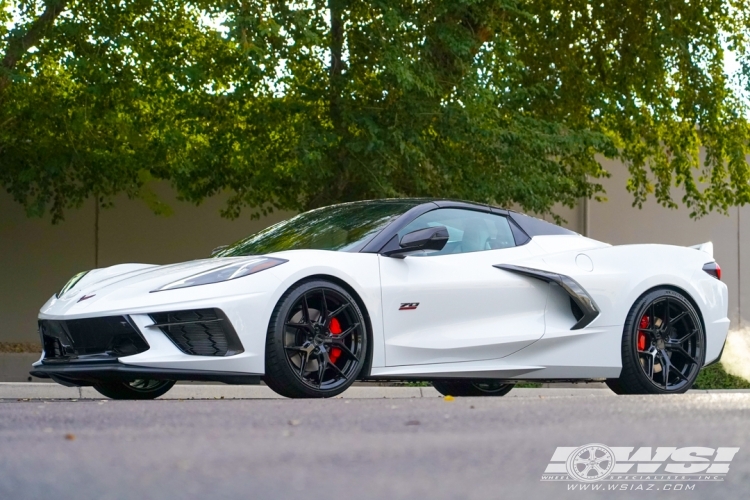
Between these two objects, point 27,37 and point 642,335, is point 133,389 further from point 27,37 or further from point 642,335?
point 27,37

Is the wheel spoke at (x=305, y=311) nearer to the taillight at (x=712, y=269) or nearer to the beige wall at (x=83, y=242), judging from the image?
the taillight at (x=712, y=269)

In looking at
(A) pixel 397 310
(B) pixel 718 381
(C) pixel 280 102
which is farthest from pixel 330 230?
(B) pixel 718 381

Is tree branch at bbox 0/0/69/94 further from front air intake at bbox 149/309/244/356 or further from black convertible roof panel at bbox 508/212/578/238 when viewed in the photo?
front air intake at bbox 149/309/244/356

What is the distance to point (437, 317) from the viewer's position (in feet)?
22.1

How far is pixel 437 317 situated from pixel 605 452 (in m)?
3.17

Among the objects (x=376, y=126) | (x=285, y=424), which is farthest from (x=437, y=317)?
(x=376, y=126)

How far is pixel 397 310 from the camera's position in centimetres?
656

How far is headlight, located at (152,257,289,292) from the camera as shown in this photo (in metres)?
6.11

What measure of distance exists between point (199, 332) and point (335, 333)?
2.60 ft

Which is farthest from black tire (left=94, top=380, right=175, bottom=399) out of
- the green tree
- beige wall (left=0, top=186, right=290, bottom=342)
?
beige wall (left=0, top=186, right=290, bottom=342)

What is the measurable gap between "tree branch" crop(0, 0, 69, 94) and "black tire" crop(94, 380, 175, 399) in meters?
6.33

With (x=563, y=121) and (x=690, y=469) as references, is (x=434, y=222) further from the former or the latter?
(x=563, y=121)

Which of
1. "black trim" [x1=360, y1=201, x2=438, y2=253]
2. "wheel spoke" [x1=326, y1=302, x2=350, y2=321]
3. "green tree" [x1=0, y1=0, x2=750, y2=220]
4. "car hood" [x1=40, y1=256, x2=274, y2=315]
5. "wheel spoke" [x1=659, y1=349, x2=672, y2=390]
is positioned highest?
"green tree" [x1=0, y1=0, x2=750, y2=220]

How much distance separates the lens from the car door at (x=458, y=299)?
6.59 m
